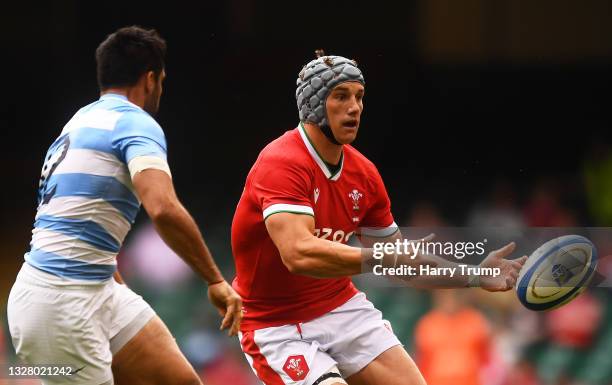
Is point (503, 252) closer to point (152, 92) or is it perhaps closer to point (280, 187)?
point (280, 187)

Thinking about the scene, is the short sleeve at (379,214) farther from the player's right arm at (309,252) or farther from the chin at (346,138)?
the player's right arm at (309,252)

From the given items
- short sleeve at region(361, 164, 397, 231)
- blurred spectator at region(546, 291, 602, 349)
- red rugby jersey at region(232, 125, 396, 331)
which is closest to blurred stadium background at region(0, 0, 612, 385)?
blurred spectator at region(546, 291, 602, 349)

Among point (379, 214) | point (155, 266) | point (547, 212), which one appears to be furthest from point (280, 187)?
point (547, 212)

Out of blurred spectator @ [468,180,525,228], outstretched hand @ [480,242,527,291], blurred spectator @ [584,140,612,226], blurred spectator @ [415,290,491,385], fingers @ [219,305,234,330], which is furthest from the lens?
blurred spectator @ [584,140,612,226]

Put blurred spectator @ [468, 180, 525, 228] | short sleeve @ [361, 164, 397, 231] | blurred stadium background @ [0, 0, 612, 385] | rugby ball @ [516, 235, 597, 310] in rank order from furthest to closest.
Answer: blurred stadium background @ [0, 0, 612, 385], blurred spectator @ [468, 180, 525, 228], short sleeve @ [361, 164, 397, 231], rugby ball @ [516, 235, 597, 310]

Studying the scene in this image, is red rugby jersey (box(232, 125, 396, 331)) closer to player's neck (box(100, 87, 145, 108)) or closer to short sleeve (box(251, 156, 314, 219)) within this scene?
short sleeve (box(251, 156, 314, 219))

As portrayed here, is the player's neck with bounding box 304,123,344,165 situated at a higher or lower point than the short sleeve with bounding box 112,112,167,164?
lower

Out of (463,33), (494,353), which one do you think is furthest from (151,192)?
(463,33)

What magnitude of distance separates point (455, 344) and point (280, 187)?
4.48m

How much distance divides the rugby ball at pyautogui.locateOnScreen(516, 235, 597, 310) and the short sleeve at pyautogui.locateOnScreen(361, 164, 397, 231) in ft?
2.51

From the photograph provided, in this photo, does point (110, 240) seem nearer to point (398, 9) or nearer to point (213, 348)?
point (213, 348)

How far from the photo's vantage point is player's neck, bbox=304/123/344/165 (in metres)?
5.46

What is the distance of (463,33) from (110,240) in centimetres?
874

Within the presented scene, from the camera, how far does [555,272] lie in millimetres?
5285
